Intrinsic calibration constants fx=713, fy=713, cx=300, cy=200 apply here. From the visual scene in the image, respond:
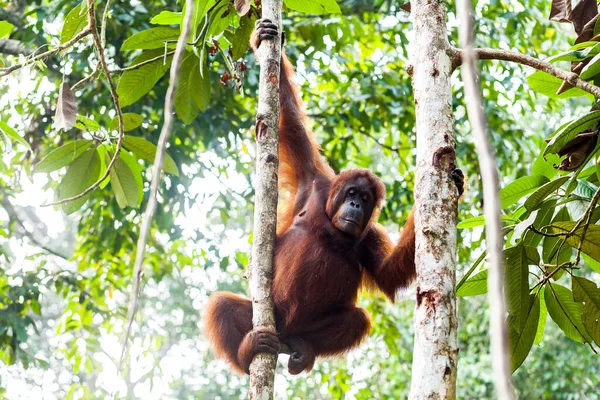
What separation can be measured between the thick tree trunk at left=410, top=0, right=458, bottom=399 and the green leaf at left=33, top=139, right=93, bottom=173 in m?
1.96

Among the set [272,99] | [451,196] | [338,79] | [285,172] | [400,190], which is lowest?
[451,196]

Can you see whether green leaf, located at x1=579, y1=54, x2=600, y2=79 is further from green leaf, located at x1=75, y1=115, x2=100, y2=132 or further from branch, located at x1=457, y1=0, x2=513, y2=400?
green leaf, located at x1=75, y1=115, x2=100, y2=132

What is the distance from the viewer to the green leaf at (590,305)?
2.80m

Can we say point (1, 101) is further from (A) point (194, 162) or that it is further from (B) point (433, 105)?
(B) point (433, 105)

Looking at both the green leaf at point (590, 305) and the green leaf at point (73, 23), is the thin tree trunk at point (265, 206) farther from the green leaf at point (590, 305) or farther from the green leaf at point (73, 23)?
the green leaf at point (590, 305)

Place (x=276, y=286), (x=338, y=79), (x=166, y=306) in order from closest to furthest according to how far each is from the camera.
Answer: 1. (x=276, y=286)
2. (x=338, y=79)
3. (x=166, y=306)

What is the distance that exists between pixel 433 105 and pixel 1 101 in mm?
5897

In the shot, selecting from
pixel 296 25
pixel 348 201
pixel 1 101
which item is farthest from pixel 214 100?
pixel 348 201

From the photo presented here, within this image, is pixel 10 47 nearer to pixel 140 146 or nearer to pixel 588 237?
pixel 140 146

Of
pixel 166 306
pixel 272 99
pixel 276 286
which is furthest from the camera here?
pixel 166 306

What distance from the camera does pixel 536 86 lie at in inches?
114

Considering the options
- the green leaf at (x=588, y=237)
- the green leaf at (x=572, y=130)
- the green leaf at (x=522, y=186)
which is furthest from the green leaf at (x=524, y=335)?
the green leaf at (x=572, y=130)

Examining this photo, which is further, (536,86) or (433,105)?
(536,86)

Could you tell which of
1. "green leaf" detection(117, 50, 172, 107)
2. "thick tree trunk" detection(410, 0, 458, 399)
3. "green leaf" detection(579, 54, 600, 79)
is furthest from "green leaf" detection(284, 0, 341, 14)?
"green leaf" detection(579, 54, 600, 79)
